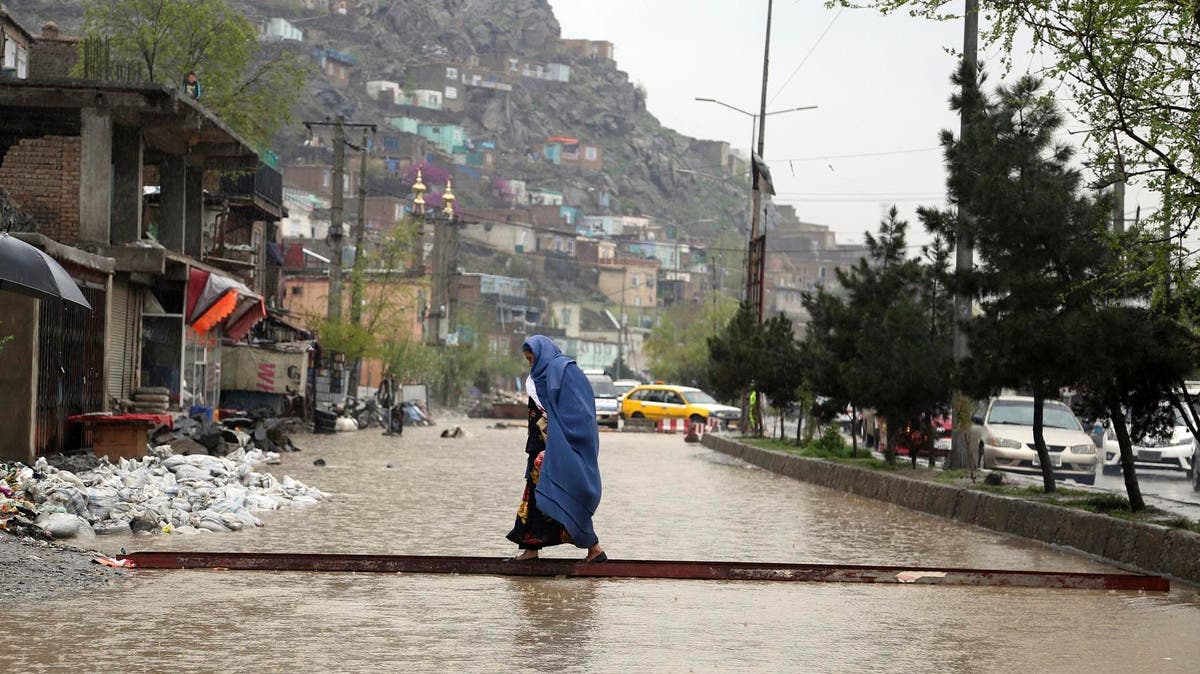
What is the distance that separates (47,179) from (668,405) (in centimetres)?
3368

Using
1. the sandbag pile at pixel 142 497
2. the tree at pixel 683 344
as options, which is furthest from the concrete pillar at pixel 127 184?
the tree at pixel 683 344

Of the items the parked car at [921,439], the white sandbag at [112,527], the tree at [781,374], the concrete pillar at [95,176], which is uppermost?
the concrete pillar at [95,176]

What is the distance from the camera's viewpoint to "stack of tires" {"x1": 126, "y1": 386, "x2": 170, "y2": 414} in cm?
2778

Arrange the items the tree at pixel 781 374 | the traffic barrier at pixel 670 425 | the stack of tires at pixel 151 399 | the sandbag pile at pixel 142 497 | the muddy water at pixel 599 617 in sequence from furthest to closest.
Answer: the traffic barrier at pixel 670 425, the tree at pixel 781 374, the stack of tires at pixel 151 399, the sandbag pile at pixel 142 497, the muddy water at pixel 599 617

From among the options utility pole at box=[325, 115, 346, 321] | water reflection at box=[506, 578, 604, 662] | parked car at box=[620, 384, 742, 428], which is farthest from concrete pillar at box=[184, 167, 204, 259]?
parked car at box=[620, 384, 742, 428]

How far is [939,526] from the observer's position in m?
18.5

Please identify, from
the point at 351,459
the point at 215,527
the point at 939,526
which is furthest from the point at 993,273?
the point at 351,459

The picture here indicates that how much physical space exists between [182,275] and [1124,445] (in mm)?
18962

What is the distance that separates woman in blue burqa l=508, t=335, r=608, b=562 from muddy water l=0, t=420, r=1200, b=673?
52 centimetres

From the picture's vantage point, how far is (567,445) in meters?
12.0

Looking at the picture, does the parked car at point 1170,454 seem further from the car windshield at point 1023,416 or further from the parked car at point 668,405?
the parked car at point 668,405

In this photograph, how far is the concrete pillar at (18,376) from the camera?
18625mm

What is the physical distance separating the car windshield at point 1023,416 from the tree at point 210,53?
2447 cm

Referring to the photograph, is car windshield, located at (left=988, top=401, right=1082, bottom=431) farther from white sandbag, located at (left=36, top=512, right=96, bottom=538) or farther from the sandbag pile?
white sandbag, located at (left=36, top=512, right=96, bottom=538)
